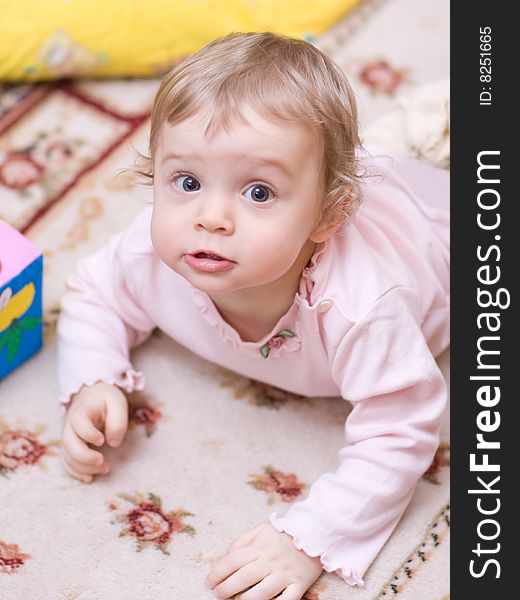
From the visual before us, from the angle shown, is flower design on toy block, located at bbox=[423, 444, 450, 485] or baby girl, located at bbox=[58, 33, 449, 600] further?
flower design on toy block, located at bbox=[423, 444, 450, 485]

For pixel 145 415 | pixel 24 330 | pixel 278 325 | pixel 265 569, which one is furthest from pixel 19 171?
pixel 265 569

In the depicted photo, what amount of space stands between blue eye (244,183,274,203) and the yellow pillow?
0.71 meters

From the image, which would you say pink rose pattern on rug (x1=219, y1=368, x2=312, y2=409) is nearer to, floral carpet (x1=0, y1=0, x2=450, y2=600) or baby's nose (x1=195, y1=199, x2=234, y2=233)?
floral carpet (x1=0, y1=0, x2=450, y2=600)

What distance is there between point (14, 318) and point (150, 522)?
285 mm

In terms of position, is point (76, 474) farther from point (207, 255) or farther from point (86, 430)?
point (207, 255)

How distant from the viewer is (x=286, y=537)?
1153mm

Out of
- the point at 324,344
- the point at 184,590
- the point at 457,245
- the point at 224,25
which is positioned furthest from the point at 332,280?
the point at 224,25

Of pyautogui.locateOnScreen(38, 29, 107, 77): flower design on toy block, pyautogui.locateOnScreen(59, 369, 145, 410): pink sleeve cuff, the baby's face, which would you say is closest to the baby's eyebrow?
the baby's face

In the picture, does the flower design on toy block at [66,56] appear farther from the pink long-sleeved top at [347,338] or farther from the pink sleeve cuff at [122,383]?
the pink sleeve cuff at [122,383]

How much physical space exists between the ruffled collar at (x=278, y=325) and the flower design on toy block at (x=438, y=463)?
23 centimetres

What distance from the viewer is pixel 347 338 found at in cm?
114

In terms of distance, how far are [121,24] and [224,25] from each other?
0.16m

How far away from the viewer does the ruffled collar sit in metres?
1.15

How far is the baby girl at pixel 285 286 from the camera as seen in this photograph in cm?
103
